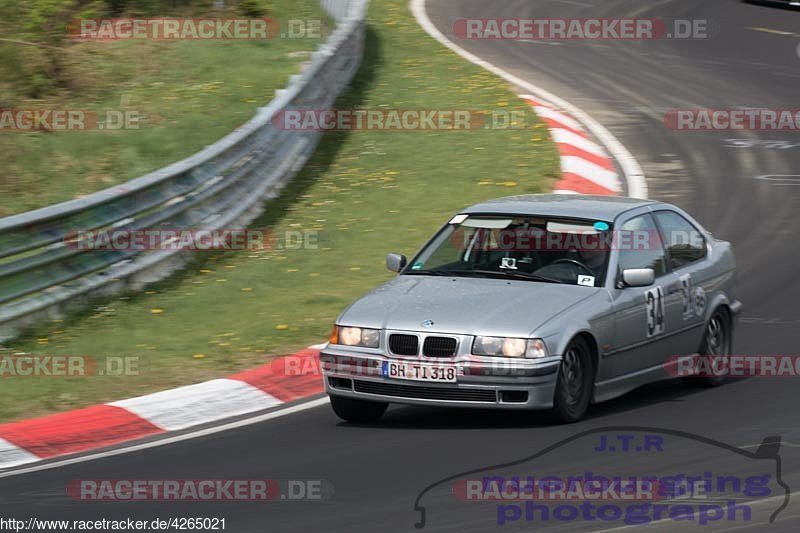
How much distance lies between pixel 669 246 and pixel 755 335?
6.34 ft

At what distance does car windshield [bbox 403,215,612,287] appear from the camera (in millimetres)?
9227

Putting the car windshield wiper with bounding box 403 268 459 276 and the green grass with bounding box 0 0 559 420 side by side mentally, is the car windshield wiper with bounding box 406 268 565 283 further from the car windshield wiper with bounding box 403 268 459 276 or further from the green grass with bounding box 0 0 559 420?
the green grass with bounding box 0 0 559 420

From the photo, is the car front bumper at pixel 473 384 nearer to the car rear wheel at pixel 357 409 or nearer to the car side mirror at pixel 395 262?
the car rear wheel at pixel 357 409

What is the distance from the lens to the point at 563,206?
972 centimetres

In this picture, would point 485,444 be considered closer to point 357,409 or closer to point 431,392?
point 431,392

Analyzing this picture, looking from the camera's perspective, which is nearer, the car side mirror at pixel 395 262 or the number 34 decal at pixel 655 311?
the number 34 decal at pixel 655 311

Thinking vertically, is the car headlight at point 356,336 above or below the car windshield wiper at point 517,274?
below

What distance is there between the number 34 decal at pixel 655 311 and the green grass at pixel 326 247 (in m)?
2.97

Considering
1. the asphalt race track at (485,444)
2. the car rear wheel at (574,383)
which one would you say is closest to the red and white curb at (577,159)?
the asphalt race track at (485,444)

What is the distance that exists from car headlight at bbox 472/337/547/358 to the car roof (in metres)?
1.44

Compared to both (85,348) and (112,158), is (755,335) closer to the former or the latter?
(85,348)

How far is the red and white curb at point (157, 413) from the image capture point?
862 cm

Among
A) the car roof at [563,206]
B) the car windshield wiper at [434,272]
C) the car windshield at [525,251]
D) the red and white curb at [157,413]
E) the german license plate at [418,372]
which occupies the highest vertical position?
the car roof at [563,206]

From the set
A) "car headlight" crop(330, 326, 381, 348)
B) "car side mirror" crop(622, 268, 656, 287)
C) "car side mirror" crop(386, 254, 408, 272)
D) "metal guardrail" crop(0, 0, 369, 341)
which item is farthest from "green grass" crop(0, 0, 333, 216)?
"car side mirror" crop(622, 268, 656, 287)
